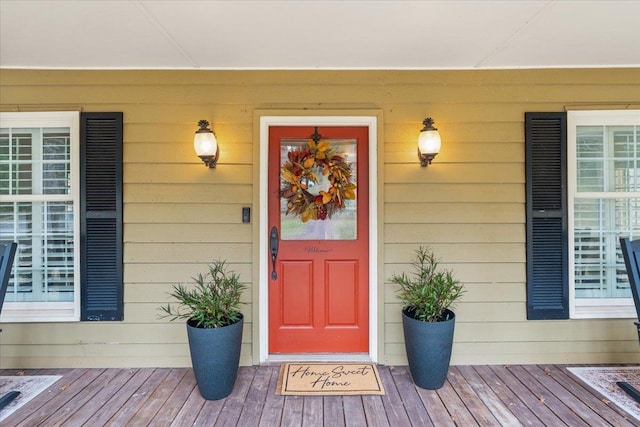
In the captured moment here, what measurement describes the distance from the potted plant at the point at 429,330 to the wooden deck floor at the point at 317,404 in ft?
0.41

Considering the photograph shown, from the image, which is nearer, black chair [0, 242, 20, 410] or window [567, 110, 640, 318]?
black chair [0, 242, 20, 410]

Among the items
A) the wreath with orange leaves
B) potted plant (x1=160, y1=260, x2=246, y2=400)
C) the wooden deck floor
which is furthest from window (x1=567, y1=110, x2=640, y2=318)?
potted plant (x1=160, y1=260, x2=246, y2=400)

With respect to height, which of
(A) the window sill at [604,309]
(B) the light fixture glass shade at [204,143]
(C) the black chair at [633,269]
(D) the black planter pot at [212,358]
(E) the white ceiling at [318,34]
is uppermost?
(E) the white ceiling at [318,34]

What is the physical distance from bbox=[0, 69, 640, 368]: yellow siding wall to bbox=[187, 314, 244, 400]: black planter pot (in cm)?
43

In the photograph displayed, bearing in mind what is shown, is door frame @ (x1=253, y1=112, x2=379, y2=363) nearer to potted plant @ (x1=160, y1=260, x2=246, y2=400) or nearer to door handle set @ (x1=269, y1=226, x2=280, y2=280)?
door handle set @ (x1=269, y1=226, x2=280, y2=280)

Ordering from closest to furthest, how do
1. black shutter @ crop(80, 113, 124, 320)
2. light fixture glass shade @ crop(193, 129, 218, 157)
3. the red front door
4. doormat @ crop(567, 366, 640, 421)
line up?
doormat @ crop(567, 366, 640, 421)
light fixture glass shade @ crop(193, 129, 218, 157)
black shutter @ crop(80, 113, 124, 320)
the red front door

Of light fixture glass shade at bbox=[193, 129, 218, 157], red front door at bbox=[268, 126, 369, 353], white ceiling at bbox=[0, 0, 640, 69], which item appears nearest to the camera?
white ceiling at bbox=[0, 0, 640, 69]

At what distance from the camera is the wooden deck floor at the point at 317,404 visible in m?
1.95

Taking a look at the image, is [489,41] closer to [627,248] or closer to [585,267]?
[627,248]

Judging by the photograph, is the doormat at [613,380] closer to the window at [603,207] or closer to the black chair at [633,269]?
the black chair at [633,269]

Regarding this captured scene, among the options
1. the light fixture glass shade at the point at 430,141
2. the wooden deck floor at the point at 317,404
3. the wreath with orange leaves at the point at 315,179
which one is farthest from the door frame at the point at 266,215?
the light fixture glass shade at the point at 430,141

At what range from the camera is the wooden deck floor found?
1.95 m

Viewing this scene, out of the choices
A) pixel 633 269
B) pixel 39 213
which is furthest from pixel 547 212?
pixel 39 213

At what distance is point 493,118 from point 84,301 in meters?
3.50
